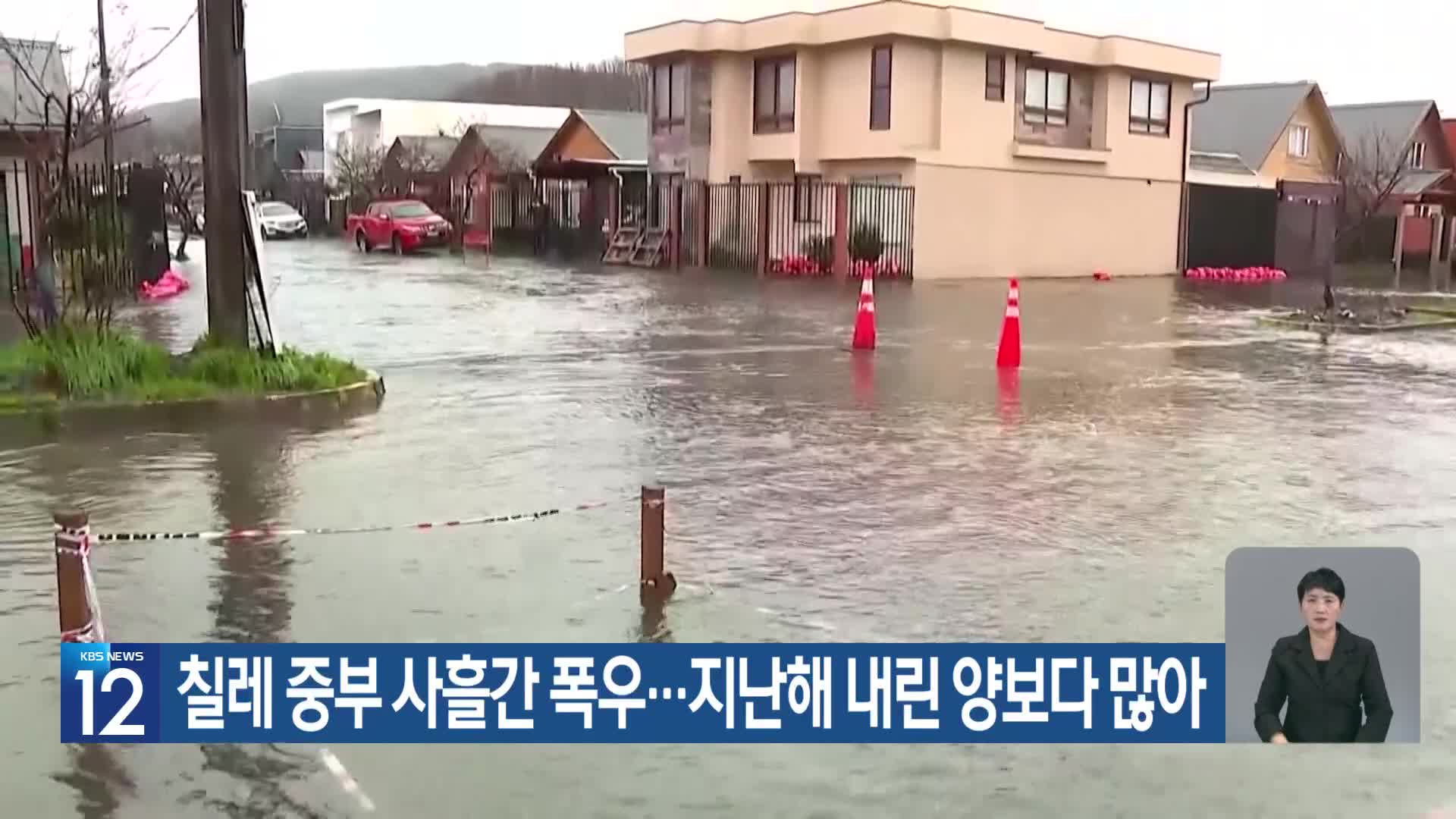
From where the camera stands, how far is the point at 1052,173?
39.0m

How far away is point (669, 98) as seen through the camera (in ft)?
132

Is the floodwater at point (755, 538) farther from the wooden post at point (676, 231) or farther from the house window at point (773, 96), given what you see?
the house window at point (773, 96)

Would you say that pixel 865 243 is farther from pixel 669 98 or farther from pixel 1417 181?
pixel 1417 181

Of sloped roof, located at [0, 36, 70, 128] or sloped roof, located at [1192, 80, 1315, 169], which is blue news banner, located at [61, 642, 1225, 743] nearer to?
sloped roof, located at [0, 36, 70, 128]

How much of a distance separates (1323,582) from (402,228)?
40.6m

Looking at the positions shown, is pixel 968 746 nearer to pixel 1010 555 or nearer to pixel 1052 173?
pixel 1010 555

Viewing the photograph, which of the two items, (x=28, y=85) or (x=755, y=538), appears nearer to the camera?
(x=755, y=538)

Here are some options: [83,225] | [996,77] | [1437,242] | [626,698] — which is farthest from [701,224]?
[626,698]

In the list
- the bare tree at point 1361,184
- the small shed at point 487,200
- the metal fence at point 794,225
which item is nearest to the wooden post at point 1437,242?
the bare tree at point 1361,184

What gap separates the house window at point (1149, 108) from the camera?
41.4 meters

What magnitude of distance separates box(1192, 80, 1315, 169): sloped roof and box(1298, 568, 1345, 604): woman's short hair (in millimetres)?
49458

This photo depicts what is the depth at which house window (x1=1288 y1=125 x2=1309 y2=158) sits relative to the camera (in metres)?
52.8

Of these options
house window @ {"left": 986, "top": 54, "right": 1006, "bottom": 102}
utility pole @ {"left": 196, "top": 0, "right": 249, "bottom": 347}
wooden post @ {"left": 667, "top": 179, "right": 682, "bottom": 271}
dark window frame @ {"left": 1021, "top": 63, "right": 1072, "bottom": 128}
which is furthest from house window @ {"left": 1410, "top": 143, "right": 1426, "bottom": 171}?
utility pole @ {"left": 196, "top": 0, "right": 249, "bottom": 347}

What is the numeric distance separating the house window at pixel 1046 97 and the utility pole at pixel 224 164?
29341 mm
